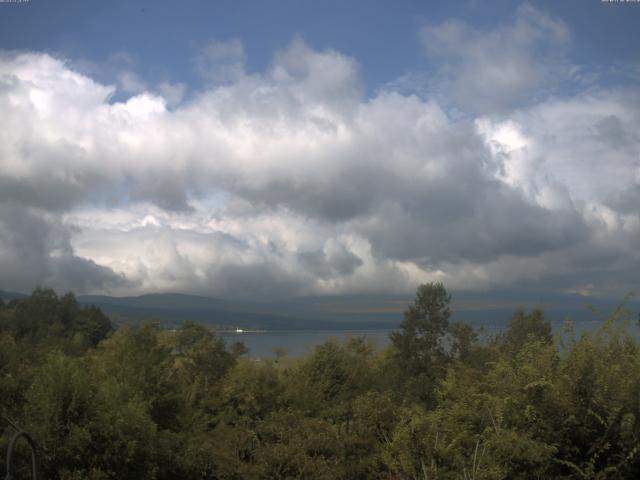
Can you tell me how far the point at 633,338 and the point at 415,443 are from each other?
200 inches

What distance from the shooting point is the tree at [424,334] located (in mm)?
42656

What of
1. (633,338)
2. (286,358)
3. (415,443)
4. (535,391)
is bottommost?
(286,358)

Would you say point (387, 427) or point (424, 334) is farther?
point (424, 334)

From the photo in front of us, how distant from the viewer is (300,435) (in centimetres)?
1764

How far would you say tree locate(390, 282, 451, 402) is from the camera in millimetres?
42656

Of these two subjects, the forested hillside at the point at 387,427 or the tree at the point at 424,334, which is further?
the tree at the point at 424,334

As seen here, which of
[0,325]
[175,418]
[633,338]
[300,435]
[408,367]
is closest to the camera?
[633,338]

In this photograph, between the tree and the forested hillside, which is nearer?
the forested hillside

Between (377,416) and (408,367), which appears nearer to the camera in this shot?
(377,416)

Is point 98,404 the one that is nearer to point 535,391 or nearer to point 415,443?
point 415,443

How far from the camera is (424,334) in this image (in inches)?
1722

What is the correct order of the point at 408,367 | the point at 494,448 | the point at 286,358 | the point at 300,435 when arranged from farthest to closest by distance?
the point at 286,358, the point at 408,367, the point at 300,435, the point at 494,448

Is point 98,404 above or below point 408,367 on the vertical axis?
above

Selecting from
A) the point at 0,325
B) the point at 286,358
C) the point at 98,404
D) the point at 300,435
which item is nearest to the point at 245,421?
the point at 300,435
